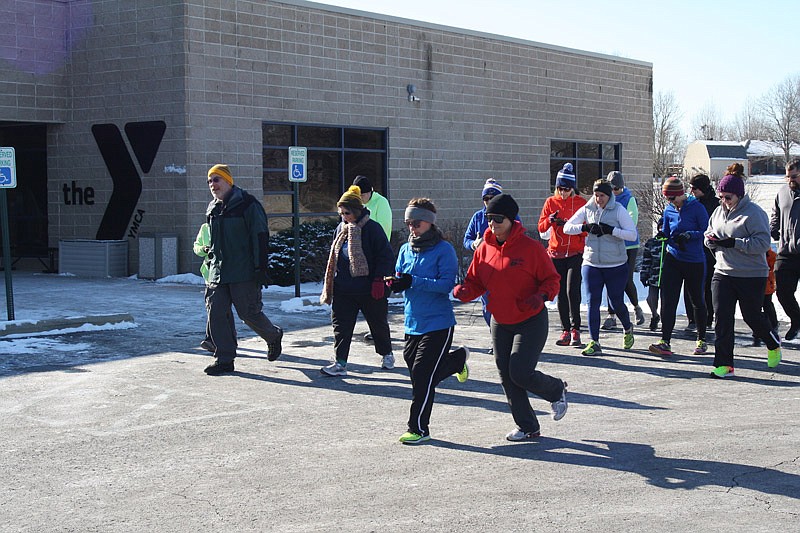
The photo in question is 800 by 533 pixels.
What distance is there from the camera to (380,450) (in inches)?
280

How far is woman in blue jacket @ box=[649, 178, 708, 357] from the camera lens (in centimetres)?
1110

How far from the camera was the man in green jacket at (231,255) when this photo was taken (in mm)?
10148

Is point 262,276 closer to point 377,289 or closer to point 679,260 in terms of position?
point 377,289

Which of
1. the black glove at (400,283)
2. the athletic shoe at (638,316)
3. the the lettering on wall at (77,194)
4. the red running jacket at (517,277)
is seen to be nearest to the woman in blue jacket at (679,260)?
the athletic shoe at (638,316)

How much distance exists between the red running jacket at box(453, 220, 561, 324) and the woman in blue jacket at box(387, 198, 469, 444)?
0.23 metres

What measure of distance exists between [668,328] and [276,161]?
41.2ft

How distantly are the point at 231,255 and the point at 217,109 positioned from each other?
11057 millimetres

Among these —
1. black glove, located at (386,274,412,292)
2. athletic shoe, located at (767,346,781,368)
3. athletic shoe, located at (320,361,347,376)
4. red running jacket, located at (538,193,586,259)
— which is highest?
red running jacket, located at (538,193,586,259)

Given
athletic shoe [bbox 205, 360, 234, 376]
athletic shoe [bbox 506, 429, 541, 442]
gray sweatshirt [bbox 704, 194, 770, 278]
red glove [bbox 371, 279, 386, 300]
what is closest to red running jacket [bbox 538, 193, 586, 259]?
gray sweatshirt [bbox 704, 194, 770, 278]

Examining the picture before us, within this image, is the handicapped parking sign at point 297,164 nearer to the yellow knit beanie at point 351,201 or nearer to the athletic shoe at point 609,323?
the athletic shoe at point 609,323

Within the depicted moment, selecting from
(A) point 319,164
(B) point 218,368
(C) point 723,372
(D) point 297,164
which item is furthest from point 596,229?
(A) point 319,164

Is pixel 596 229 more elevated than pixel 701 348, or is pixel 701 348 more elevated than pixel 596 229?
pixel 596 229

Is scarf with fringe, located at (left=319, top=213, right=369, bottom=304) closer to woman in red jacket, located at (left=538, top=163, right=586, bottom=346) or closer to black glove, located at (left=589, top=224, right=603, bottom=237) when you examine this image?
black glove, located at (left=589, top=224, right=603, bottom=237)

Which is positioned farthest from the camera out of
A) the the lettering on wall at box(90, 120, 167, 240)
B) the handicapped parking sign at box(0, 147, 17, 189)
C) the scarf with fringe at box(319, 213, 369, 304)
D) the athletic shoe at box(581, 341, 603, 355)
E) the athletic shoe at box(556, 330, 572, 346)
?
the the lettering on wall at box(90, 120, 167, 240)
